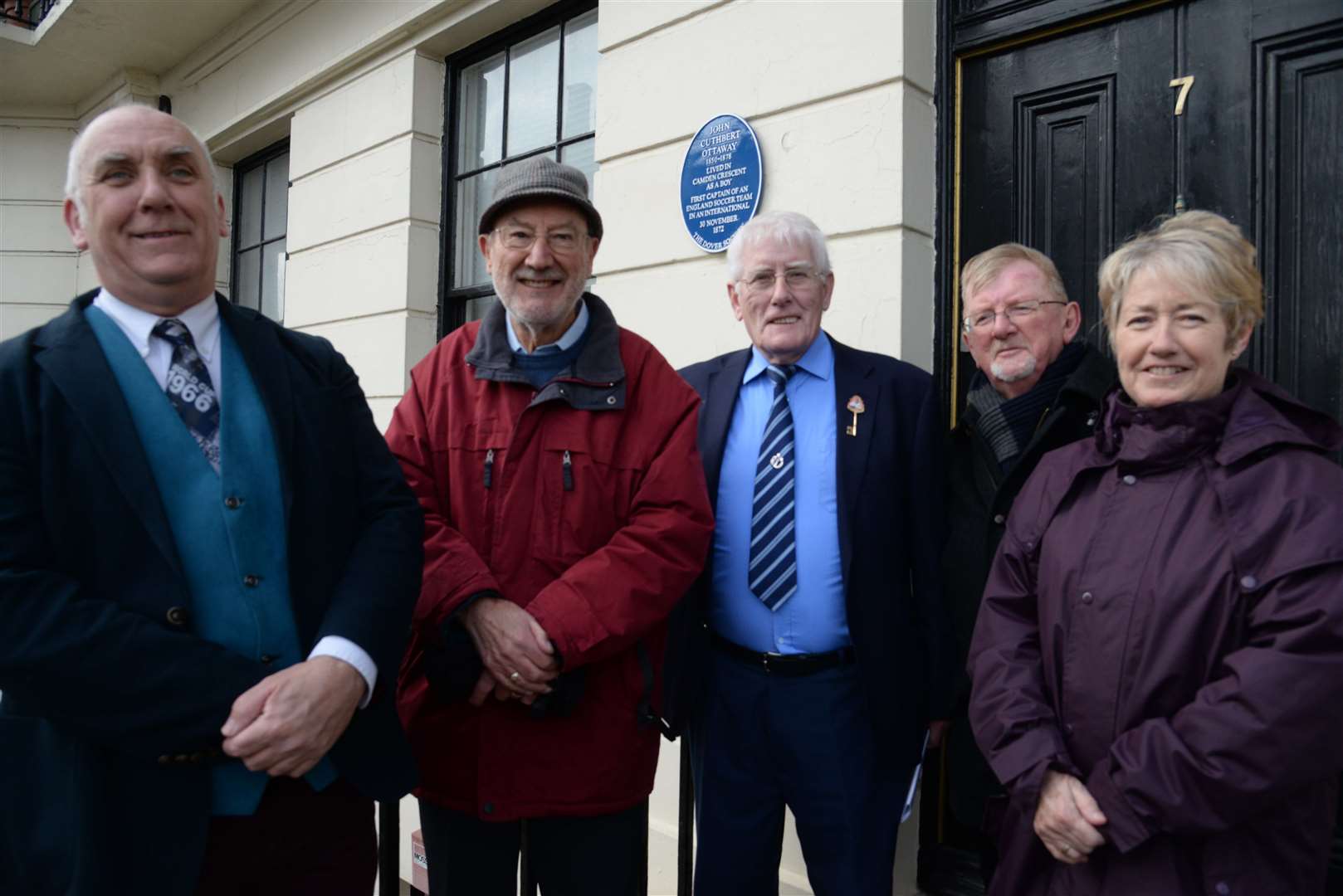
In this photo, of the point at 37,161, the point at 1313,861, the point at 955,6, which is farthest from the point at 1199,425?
the point at 37,161

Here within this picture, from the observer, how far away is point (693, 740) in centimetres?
256

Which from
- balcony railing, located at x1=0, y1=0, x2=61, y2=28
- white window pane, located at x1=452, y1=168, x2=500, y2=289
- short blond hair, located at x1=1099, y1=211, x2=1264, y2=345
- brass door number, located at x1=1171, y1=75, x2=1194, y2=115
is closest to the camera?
short blond hair, located at x1=1099, y1=211, x2=1264, y2=345

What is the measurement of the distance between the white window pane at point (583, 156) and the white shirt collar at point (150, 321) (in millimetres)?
3086

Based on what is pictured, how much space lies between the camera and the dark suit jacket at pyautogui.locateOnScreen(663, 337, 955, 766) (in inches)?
90.5

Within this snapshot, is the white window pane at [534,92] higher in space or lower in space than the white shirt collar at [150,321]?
higher

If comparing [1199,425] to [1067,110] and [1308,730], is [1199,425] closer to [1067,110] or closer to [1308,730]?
[1308,730]

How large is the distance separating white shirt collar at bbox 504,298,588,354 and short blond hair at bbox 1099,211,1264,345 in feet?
3.90

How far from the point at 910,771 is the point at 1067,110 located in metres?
2.11

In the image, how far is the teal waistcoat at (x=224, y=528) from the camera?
154 centimetres

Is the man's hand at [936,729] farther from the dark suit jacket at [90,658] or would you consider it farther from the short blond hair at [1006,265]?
the dark suit jacket at [90,658]

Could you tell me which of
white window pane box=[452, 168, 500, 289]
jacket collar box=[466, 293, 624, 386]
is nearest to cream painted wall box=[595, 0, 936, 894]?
jacket collar box=[466, 293, 624, 386]

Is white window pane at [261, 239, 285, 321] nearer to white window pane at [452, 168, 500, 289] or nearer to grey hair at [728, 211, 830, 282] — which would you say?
white window pane at [452, 168, 500, 289]

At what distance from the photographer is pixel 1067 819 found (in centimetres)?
165

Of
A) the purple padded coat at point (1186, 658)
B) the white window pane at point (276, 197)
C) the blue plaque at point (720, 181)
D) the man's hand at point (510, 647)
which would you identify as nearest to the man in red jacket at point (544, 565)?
the man's hand at point (510, 647)
